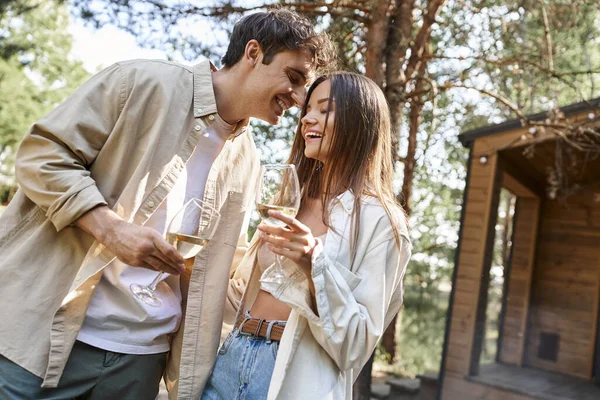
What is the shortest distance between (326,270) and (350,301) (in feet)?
0.37

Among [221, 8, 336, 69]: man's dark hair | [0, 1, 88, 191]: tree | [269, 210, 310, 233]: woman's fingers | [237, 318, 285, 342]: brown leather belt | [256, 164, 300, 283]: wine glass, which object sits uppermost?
[0, 1, 88, 191]: tree

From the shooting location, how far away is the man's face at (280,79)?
230cm

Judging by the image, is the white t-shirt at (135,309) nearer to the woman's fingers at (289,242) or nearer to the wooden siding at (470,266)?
the woman's fingers at (289,242)

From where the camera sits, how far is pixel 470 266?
26.7 ft

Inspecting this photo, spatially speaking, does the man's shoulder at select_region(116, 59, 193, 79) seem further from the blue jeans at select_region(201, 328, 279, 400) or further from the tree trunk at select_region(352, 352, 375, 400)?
the tree trunk at select_region(352, 352, 375, 400)

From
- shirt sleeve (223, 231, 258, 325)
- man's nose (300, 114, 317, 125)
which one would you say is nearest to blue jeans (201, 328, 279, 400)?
shirt sleeve (223, 231, 258, 325)

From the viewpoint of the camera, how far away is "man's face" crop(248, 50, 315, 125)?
2.30 m

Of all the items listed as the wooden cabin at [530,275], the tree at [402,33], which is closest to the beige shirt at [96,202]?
the tree at [402,33]

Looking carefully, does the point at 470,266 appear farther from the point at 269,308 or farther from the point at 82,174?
the point at 82,174

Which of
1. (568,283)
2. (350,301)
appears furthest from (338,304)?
(568,283)

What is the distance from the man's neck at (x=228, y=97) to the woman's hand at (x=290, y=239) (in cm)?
85

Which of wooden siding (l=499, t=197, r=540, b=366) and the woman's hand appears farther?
wooden siding (l=499, t=197, r=540, b=366)

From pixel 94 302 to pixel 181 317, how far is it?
1.04 ft

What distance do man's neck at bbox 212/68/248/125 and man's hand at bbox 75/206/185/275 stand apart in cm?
67
